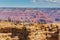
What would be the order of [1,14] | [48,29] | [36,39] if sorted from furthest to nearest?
[1,14]
[48,29]
[36,39]

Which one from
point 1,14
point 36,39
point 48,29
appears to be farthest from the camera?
point 1,14

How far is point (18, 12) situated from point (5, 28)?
87.3 ft

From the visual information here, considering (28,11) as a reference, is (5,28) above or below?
above

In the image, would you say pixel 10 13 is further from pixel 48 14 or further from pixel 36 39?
pixel 36 39

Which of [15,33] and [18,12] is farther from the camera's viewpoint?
[18,12]

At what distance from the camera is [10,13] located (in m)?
43.2

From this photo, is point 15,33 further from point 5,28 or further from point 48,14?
point 48,14

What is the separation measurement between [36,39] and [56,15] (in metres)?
30.1

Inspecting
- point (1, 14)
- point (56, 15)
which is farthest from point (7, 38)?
point (56, 15)

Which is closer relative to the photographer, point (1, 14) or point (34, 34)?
point (34, 34)

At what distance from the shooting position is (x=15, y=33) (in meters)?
16.6

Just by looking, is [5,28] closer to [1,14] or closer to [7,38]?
[7,38]

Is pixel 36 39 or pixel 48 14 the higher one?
pixel 36 39

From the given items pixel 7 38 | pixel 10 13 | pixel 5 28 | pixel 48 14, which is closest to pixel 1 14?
pixel 10 13
